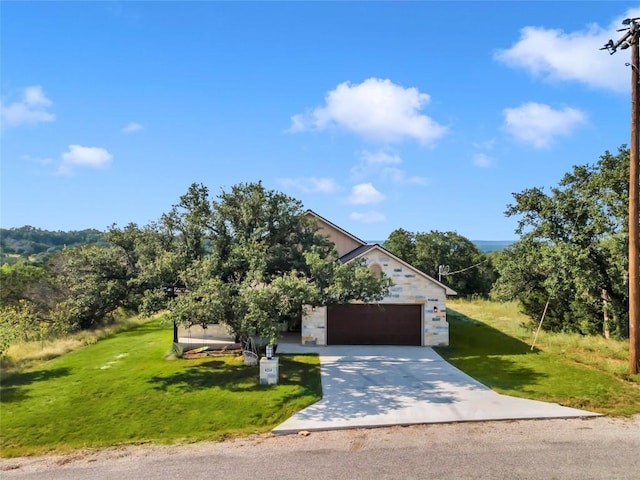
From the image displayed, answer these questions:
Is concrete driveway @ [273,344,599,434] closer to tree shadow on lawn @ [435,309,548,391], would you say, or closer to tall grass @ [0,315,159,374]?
tree shadow on lawn @ [435,309,548,391]

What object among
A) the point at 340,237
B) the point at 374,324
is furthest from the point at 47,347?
the point at 340,237

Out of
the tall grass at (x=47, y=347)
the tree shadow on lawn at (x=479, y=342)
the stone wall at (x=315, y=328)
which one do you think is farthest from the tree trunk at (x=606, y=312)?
the tall grass at (x=47, y=347)

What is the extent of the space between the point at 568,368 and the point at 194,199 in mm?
16192

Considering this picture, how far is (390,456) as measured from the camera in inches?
388

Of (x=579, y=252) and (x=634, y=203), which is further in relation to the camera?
(x=579, y=252)

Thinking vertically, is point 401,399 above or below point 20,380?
above

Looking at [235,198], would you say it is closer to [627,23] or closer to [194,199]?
[194,199]

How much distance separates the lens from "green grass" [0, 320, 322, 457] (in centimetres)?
1155

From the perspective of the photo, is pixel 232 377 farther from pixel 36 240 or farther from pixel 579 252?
pixel 36 240

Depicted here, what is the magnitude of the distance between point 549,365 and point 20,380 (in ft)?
67.1

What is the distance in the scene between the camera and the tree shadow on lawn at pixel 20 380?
47.7 ft

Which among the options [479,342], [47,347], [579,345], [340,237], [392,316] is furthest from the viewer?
[340,237]

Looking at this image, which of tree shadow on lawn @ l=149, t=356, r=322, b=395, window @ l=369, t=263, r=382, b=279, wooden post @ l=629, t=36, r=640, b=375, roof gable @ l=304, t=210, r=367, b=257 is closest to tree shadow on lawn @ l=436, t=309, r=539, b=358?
window @ l=369, t=263, r=382, b=279

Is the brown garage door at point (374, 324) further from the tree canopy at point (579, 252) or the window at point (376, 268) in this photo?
the tree canopy at point (579, 252)
